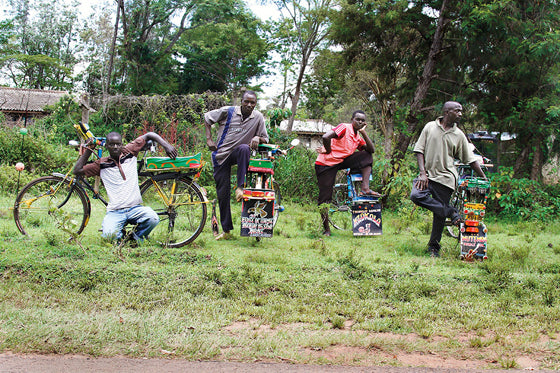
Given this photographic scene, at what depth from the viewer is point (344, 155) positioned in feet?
25.1

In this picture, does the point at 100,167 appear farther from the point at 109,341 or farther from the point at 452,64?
the point at 452,64

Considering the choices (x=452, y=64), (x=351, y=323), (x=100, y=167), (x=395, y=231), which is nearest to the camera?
(x=351, y=323)

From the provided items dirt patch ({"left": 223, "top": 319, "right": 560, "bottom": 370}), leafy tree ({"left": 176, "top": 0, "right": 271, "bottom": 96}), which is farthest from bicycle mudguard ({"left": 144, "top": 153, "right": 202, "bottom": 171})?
leafy tree ({"left": 176, "top": 0, "right": 271, "bottom": 96})

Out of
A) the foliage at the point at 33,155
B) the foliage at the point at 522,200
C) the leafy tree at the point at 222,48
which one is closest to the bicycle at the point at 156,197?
the foliage at the point at 33,155

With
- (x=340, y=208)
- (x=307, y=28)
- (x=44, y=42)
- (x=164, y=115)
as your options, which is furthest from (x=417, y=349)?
(x=44, y=42)

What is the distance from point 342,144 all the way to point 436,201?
187 centimetres

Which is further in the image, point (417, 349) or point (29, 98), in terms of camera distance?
point (29, 98)

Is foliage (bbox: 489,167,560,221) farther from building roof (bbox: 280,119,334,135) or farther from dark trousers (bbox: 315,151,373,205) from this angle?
building roof (bbox: 280,119,334,135)

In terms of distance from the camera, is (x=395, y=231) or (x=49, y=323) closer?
(x=49, y=323)

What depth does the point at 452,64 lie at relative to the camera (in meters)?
13.0

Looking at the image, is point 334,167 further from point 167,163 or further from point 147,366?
point 147,366

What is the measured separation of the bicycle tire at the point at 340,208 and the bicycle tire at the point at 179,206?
2967mm

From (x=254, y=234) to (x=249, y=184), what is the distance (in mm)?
759

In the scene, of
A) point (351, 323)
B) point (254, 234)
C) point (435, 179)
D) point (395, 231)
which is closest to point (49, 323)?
point (351, 323)
